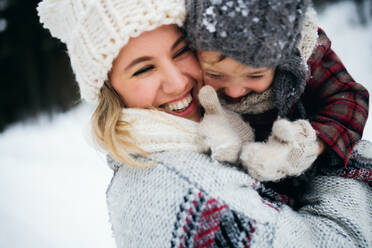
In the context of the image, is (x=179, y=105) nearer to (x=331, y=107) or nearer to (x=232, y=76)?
(x=232, y=76)

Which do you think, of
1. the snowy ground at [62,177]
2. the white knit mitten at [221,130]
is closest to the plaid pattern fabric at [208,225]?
the white knit mitten at [221,130]

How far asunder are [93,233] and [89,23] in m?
1.53

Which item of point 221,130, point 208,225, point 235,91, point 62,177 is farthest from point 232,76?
point 62,177

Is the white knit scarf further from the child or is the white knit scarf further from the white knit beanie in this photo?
the white knit beanie

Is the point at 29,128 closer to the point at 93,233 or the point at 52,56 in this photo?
the point at 52,56

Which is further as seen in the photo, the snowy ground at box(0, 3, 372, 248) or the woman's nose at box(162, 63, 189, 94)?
the snowy ground at box(0, 3, 372, 248)

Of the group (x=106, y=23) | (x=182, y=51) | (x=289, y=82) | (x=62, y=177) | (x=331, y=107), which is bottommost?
(x=62, y=177)

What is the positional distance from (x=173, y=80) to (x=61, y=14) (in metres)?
0.40

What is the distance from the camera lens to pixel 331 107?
97cm

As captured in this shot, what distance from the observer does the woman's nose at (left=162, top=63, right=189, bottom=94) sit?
0.85 metres

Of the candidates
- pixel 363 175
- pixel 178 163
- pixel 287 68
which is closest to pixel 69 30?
pixel 178 163

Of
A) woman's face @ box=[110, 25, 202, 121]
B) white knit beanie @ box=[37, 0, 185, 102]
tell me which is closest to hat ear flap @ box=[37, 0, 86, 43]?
white knit beanie @ box=[37, 0, 185, 102]

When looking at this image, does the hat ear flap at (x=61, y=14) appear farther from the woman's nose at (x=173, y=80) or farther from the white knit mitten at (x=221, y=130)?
the white knit mitten at (x=221, y=130)

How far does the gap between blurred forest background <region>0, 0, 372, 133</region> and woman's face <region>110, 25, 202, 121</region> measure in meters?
2.01
